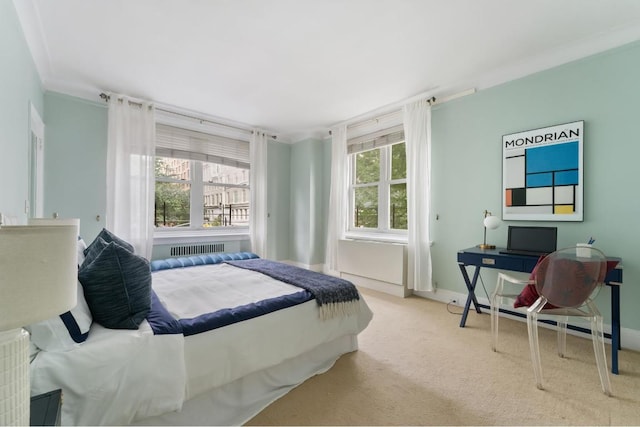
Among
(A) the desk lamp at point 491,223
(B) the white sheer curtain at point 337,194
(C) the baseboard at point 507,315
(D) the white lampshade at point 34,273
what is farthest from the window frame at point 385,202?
(D) the white lampshade at point 34,273

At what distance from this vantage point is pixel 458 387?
1801 millimetres

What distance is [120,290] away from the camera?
1.40m

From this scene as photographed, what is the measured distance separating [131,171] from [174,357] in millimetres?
3062

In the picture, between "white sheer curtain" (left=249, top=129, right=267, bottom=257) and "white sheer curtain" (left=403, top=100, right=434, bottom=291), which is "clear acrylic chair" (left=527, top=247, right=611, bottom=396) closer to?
"white sheer curtain" (left=403, top=100, right=434, bottom=291)

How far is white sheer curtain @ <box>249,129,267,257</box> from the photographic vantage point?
469 centimetres

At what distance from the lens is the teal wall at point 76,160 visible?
3178mm

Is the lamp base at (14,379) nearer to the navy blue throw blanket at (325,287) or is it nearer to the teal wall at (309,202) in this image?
the navy blue throw blanket at (325,287)

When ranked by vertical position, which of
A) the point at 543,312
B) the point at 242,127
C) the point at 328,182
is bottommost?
the point at 543,312

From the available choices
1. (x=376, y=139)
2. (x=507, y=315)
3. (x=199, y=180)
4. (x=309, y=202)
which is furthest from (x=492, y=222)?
(x=199, y=180)

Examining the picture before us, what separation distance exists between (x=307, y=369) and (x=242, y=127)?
389 cm

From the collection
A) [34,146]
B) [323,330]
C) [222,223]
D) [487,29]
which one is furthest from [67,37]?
[487,29]

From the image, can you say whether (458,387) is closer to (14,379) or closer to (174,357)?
(174,357)

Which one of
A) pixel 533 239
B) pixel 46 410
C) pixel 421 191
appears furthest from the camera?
pixel 421 191

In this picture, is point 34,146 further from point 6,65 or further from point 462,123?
point 462,123
